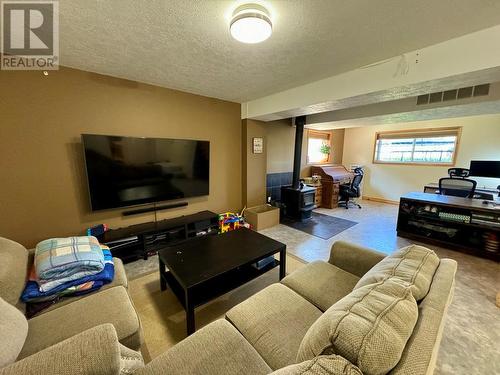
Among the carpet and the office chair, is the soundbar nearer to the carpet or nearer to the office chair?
the carpet

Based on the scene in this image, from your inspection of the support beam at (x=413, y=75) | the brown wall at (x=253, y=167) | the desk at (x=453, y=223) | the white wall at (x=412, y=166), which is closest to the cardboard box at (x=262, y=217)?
the brown wall at (x=253, y=167)

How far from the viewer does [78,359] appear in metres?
0.73

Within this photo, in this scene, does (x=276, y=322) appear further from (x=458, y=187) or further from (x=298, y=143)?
(x=458, y=187)

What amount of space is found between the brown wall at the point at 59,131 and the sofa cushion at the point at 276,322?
223cm

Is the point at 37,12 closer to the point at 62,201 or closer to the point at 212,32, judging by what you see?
the point at 212,32

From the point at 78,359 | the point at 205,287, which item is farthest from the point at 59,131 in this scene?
the point at 78,359

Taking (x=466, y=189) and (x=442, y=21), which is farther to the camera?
(x=466, y=189)

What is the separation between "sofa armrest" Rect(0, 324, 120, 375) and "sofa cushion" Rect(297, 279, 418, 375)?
0.70m

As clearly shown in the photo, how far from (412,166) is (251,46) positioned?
17.6ft

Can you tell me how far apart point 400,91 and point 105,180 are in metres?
3.38

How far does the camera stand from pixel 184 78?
248cm

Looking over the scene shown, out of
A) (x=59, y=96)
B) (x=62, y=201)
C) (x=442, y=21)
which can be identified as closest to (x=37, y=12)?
(x=59, y=96)

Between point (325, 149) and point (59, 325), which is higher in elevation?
point (325, 149)

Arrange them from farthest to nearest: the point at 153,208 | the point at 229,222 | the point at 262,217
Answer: the point at 262,217
the point at 229,222
the point at 153,208
